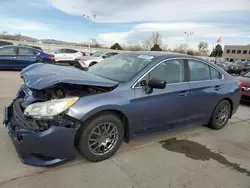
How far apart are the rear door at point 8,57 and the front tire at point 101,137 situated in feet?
33.3

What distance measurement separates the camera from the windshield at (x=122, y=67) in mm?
3537

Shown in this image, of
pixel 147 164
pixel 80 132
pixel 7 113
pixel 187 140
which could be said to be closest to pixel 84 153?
pixel 80 132

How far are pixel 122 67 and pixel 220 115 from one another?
7.99 ft

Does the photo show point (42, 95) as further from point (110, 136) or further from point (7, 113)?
point (110, 136)

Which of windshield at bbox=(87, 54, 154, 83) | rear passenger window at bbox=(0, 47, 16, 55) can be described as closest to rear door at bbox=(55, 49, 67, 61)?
rear passenger window at bbox=(0, 47, 16, 55)

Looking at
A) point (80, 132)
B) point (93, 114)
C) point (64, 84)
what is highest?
point (64, 84)

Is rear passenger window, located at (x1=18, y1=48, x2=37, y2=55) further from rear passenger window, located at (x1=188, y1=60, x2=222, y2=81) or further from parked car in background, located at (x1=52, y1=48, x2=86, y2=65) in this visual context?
rear passenger window, located at (x1=188, y1=60, x2=222, y2=81)

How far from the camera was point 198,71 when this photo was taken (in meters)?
4.25

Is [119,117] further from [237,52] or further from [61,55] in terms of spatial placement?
[237,52]

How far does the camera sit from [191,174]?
3.03 metres

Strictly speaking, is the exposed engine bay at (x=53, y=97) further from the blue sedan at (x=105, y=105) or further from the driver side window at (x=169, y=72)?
the driver side window at (x=169, y=72)

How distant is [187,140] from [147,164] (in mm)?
1298

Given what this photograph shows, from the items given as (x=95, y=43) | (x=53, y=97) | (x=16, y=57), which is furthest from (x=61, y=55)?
(x=95, y=43)

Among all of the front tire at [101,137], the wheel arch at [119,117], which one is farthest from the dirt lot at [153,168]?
the wheel arch at [119,117]
